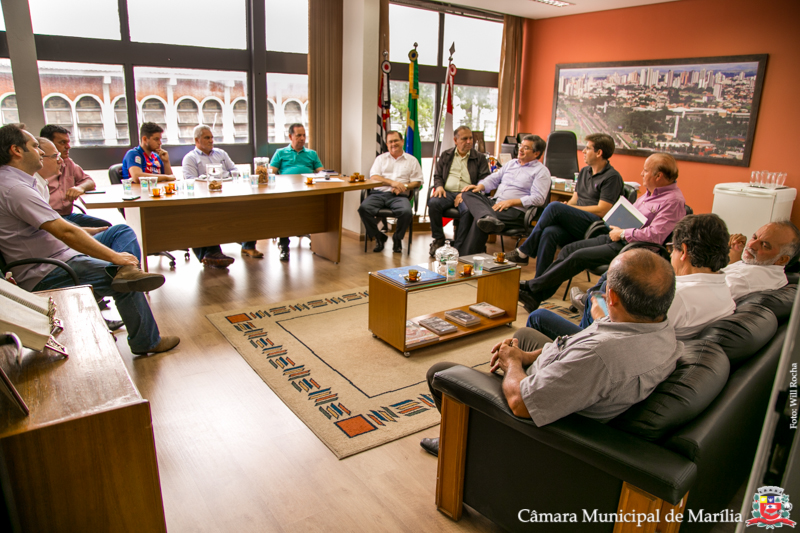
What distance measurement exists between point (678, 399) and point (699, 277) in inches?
32.6

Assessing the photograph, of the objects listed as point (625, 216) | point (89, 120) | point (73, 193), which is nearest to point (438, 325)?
point (625, 216)

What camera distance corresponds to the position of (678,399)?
1.45 m

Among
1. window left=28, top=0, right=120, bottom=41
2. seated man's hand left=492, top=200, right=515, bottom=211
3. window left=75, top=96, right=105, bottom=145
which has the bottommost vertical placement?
seated man's hand left=492, top=200, right=515, bottom=211

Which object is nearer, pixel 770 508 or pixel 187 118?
pixel 770 508

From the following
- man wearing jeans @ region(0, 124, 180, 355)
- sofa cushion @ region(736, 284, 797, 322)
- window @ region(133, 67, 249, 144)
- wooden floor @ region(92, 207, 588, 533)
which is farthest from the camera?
window @ region(133, 67, 249, 144)

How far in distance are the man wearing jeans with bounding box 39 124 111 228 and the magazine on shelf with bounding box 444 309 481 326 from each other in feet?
8.57

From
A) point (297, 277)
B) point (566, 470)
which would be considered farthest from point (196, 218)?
point (566, 470)

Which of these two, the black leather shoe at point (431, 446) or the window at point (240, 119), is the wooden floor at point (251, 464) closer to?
the black leather shoe at point (431, 446)

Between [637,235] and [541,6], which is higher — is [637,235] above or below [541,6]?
below

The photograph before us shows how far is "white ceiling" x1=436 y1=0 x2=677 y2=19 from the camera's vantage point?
20.4 feet

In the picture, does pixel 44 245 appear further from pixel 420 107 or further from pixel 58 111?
pixel 420 107

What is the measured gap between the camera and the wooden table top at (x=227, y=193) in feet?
11.8

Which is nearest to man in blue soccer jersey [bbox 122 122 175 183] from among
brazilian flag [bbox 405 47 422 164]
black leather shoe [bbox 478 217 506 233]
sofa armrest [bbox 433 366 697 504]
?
black leather shoe [bbox 478 217 506 233]

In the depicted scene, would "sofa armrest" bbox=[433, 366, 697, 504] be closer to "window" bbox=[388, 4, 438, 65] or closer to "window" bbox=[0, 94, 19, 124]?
"window" bbox=[0, 94, 19, 124]
